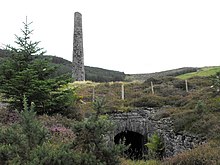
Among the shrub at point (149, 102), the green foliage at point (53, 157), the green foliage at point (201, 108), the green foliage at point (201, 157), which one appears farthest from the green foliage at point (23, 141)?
the shrub at point (149, 102)

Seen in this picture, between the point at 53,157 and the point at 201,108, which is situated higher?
the point at 201,108

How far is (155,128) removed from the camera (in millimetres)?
15656

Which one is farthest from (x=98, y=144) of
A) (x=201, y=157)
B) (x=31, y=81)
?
(x=31, y=81)

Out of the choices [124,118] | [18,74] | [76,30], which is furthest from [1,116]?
[76,30]

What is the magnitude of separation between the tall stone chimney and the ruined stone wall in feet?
62.0

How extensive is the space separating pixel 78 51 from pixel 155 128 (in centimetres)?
2265

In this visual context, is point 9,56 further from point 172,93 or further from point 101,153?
point 172,93

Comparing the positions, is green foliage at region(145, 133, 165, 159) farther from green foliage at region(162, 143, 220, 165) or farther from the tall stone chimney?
the tall stone chimney

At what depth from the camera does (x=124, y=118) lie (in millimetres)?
16969

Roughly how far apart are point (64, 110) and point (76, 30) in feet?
80.5

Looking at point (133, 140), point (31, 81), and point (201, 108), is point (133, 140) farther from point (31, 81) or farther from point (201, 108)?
point (31, 81)

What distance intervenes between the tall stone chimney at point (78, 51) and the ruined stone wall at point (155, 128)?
18.9m

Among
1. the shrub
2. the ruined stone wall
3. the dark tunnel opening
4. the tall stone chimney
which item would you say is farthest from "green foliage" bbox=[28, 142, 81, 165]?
the tall stone chimney

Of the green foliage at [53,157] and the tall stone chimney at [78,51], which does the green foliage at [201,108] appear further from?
the tall stone chimney at [78,51]
